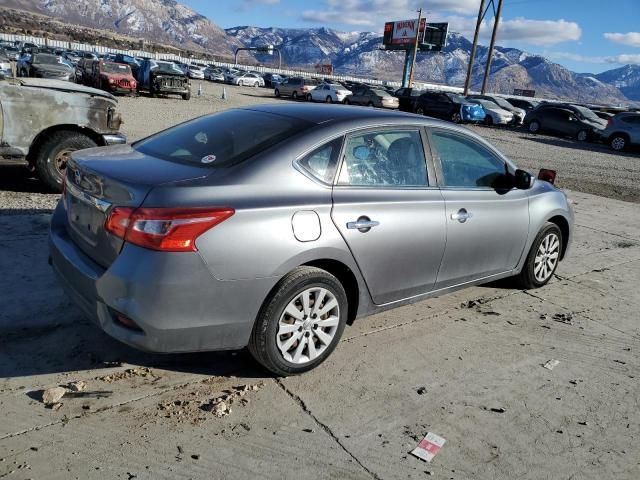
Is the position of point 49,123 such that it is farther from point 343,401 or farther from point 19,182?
point 343,401

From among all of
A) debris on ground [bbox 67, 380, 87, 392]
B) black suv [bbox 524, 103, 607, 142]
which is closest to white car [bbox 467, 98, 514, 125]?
black suv [bbox 524, 103, 607, 142]

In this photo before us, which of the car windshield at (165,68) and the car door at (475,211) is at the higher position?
the car windshield at (165,68)

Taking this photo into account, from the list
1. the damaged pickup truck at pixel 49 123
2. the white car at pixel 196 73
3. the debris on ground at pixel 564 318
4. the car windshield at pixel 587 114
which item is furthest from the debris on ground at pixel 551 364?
the white car at pixel 196 73

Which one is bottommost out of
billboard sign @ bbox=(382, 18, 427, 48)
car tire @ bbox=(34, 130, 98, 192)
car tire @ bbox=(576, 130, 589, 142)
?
car tire @ bbox=(34, 130, 98, 192)

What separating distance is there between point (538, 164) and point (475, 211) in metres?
12.1

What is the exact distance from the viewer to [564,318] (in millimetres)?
4680

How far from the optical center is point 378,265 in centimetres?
352

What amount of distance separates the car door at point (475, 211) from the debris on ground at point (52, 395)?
2.58 m

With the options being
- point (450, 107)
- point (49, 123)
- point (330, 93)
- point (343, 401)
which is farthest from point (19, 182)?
point (330, 93)

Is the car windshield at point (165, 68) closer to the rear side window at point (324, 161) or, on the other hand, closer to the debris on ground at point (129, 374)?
the rear side window at point (324, 161)

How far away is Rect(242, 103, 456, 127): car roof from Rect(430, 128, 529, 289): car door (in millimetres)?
282

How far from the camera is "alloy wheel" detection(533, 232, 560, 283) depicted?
16.8 feet

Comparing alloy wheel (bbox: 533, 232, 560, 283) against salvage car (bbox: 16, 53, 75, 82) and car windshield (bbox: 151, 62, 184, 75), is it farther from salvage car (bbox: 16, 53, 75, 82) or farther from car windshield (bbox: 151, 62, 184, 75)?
car windshield (bbox: 151, 62, 184, 75)

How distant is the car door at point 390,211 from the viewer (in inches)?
133
